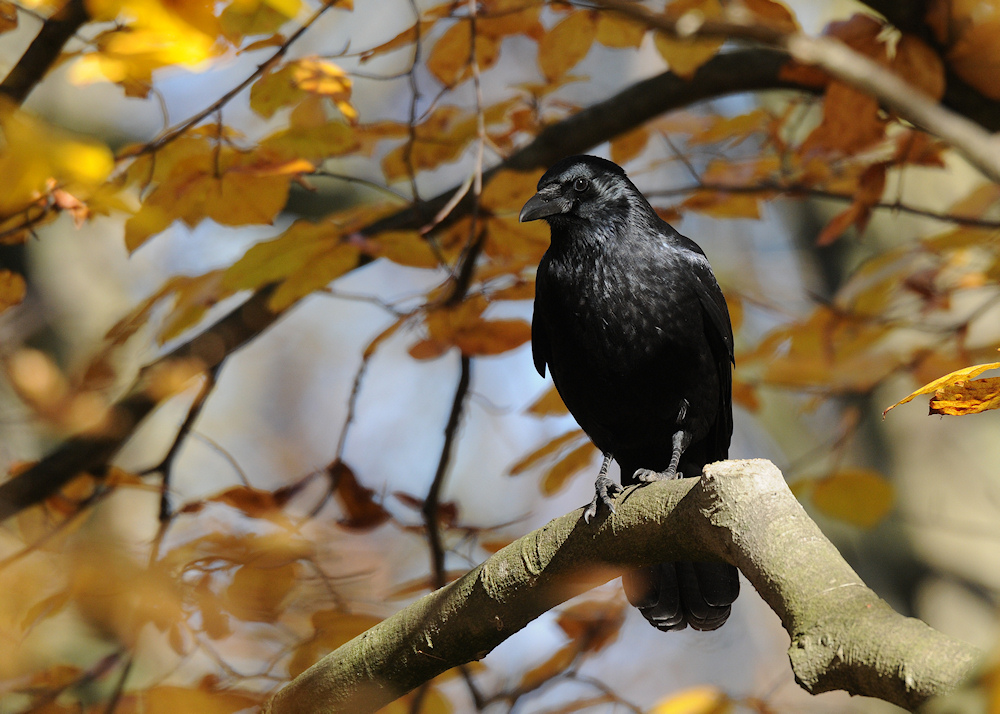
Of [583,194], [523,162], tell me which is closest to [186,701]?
[583,194]

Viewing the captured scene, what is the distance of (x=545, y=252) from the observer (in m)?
2.71

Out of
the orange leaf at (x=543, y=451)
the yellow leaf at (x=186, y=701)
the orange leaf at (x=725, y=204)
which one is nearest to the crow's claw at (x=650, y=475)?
the orange leaf at (x=543, y=451)

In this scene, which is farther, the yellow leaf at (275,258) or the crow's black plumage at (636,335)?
the crow's black plumage at (636,335)

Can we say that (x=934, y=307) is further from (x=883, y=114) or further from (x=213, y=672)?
(x=213, y=672)

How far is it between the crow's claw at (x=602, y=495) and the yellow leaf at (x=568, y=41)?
1334mm

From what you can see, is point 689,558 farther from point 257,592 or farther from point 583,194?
point 583,194

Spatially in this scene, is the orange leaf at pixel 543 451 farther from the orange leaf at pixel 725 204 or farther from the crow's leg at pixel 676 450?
the orange leaf at pixel 725 204

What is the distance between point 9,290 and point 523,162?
1.75 meters

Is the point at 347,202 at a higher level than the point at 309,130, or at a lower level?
lower

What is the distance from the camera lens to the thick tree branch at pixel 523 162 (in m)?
2.71

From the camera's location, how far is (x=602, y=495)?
6.34ft

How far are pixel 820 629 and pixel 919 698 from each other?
169mm

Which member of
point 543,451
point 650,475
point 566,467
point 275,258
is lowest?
point 566,467

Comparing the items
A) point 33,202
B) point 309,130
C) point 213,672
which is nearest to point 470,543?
point 213,672
